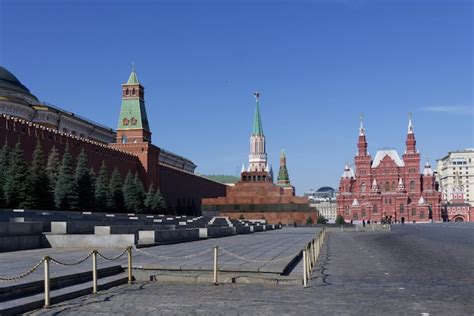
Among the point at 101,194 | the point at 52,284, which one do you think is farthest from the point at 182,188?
the point at 52,284

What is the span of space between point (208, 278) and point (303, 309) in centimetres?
246

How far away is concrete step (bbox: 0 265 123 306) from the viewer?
6.60 metres

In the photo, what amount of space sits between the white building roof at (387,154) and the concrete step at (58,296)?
8430 cm

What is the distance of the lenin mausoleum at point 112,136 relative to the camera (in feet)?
126

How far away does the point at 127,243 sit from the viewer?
12664mm

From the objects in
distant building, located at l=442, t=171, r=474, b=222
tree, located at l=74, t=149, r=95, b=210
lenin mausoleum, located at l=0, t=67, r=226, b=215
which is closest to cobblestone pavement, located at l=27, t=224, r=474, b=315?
tree, located at l=74, t=149, r=95, b=210

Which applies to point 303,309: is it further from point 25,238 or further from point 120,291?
point 25,238

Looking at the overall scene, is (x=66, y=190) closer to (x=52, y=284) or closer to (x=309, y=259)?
(x=309, y=259)

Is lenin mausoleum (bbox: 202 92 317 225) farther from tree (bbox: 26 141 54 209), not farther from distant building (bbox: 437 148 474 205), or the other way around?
distant building (bbox: 437 148 474 205)

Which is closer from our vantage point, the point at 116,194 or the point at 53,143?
the point at 53,143

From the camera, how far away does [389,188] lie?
286ft

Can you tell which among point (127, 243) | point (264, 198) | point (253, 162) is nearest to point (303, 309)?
point (127, 243)

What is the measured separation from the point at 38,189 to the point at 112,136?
4063cm

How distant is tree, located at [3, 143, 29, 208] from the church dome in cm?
2436
